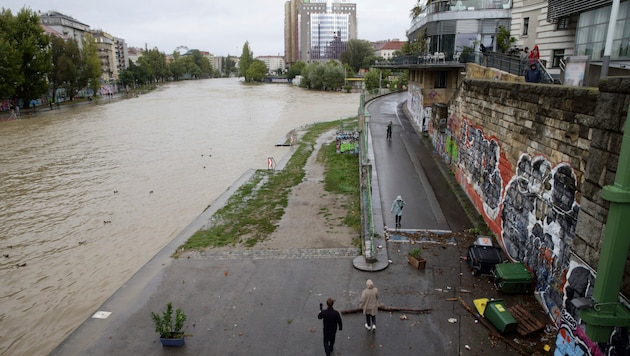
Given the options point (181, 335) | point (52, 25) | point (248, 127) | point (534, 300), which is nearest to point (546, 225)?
point (534, 300)

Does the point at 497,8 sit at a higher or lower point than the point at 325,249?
higher

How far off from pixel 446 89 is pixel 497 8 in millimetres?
6751

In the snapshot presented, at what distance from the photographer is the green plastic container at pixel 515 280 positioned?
10.6m

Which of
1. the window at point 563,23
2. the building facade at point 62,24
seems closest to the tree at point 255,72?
the building facade at point 62,24

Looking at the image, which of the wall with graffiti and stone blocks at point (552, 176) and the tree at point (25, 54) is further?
the tree at point (25, 54)

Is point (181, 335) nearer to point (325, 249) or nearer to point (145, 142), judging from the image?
point (325, 249)

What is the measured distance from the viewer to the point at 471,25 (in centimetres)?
3080

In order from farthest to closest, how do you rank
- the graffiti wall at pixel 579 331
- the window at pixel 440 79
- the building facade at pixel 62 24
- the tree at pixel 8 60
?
1. the building facade at pixel 62 24
2. the tree at pixel 8 60
3. the window at pixel 440 79
4. the graffiti wall at pixel 579 331

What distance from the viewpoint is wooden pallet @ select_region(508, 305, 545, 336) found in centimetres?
908

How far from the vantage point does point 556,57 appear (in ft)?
63.9

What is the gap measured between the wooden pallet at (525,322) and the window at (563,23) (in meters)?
14.5

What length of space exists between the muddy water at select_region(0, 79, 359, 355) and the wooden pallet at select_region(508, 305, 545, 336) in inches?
438

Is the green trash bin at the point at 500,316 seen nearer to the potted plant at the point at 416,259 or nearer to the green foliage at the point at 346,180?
the potted plant at the point at 416,259

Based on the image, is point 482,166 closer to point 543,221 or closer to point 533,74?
point 533,74
